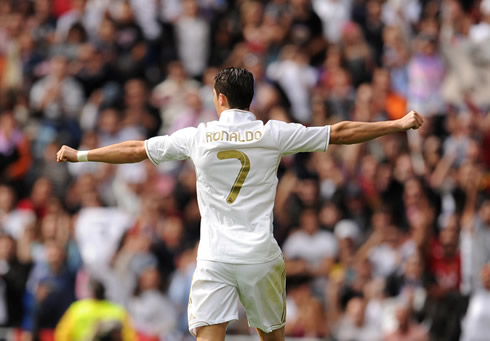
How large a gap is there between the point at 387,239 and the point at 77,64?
663 centimetres

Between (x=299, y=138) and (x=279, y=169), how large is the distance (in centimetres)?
761

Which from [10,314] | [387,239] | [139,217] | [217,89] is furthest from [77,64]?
[217,89]

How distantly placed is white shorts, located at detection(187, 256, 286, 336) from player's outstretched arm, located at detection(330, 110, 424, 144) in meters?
0.96

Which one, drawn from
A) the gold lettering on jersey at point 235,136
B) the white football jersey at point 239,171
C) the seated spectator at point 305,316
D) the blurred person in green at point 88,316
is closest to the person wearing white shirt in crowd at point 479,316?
the seated spectator at point 305,316

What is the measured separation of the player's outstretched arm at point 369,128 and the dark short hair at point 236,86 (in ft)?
2.12

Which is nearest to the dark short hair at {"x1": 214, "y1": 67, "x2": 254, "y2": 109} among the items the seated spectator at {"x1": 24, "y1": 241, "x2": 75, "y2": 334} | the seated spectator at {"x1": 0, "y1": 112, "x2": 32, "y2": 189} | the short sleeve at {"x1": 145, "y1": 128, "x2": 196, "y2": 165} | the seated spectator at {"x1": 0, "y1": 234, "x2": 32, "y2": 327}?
the short sleeve at {"x1": 145, "y1": 128, "x2": 196, "y2": 165}

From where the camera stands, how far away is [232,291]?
7.26 m

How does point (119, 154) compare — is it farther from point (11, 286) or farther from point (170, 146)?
point (11, 286)

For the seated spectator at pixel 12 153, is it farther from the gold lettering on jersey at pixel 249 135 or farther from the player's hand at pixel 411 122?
the player's hand at pixel 411 122

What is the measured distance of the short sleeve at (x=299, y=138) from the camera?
23.7 ft

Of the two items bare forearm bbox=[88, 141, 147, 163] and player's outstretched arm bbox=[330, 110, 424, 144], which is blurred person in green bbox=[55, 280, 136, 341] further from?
player's outstretched arm bbox=[330, 110, 424, 144]

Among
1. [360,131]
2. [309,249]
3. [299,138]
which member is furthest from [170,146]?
[309,249]

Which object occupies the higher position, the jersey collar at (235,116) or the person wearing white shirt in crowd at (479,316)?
the jersey collar at (235,116)

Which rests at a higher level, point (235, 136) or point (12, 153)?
point (12, 153)
